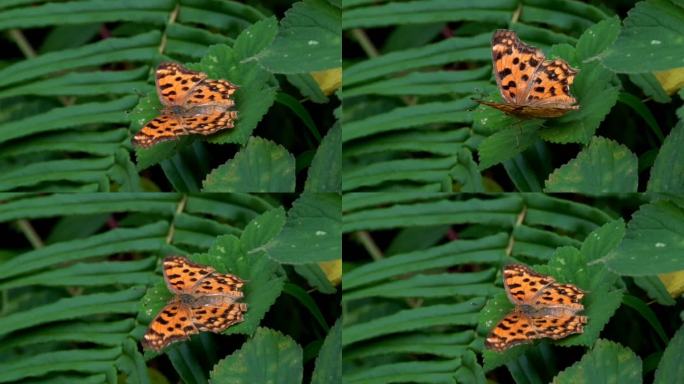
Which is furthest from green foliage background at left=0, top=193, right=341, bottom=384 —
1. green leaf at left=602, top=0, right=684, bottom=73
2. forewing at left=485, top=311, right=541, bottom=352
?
green leaf at left=602, top=0, right=684, bottom=73

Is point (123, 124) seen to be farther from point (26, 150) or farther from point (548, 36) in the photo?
point (548, 36)

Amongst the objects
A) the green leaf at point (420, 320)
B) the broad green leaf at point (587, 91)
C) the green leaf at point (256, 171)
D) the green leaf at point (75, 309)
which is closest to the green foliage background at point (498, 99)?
the broad green leaf at point (587, 91)

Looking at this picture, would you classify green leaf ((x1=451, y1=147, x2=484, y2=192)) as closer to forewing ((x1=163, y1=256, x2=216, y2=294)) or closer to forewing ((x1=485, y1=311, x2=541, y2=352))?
forewing ((x1=485, y1=311, x2=541, y2=352))

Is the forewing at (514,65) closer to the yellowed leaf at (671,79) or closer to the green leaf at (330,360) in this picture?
the yellowed leaf at (671,79)

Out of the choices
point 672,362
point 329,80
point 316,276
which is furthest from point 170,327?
point 672,362

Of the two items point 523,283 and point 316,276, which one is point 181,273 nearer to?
point 316,276
